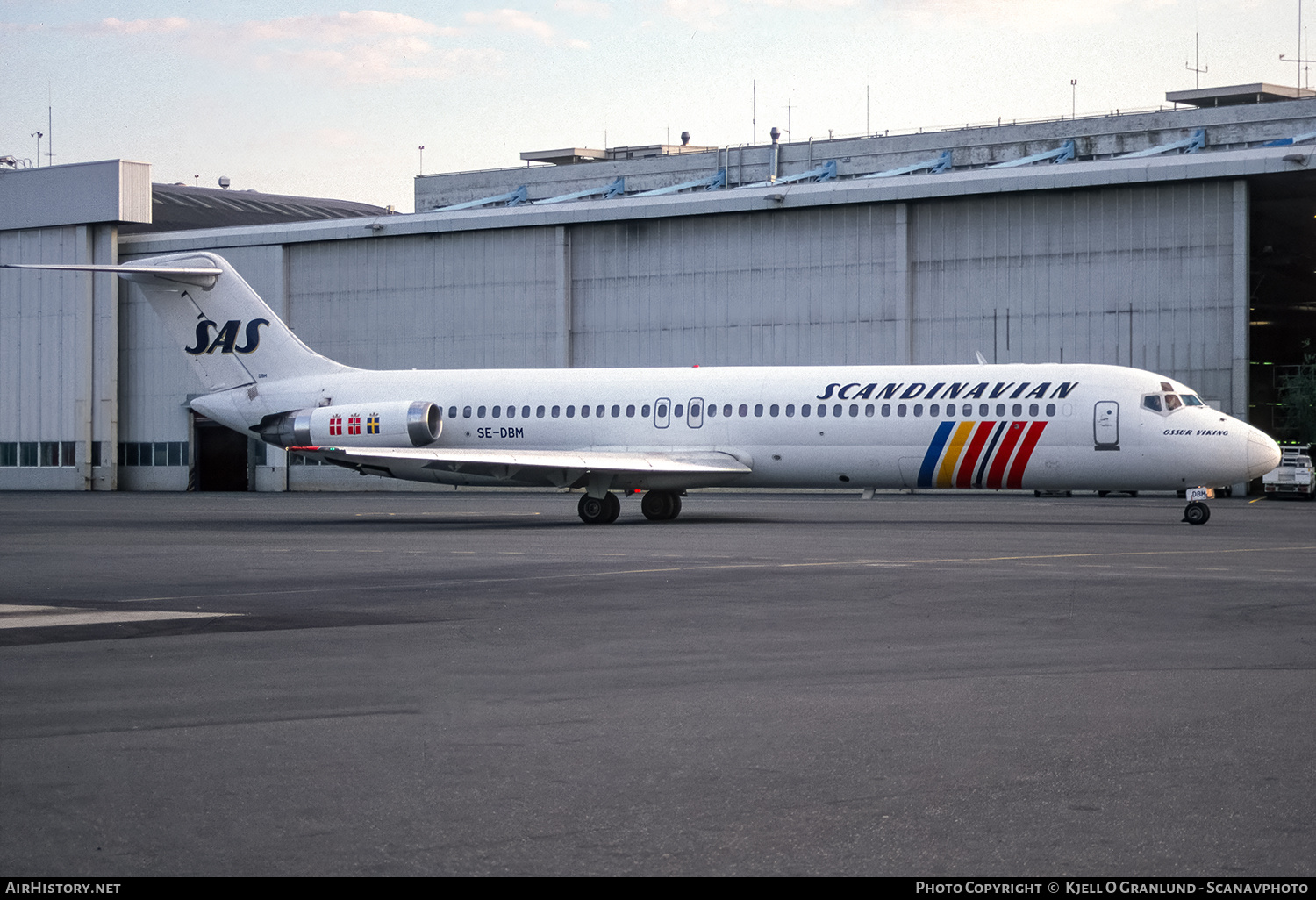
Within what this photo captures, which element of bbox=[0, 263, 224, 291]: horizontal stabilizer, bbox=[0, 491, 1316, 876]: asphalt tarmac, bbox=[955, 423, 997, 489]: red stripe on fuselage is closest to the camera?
bbox=[0, 491, 1316, 876]: asphalt tarmac

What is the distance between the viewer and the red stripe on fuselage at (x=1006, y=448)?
2858 cm

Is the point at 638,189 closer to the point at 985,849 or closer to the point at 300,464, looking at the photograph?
the point at 300,464

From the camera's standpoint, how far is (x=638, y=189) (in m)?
91.1

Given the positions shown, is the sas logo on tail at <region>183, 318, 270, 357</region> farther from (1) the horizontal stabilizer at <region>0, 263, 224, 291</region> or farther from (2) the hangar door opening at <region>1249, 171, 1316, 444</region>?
(2) the hangar door opening at <region>1249, 171, 1316, 444</region>

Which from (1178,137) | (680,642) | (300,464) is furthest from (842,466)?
(1178,137)

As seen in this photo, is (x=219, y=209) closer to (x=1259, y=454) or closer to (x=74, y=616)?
(x=1259, y=454)

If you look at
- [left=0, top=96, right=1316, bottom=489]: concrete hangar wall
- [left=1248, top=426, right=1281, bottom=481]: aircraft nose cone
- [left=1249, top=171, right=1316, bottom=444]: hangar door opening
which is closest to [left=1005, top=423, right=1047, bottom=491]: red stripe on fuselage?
[left=1248, top=426, right=1281, bottom=481]: aircraft nose cone

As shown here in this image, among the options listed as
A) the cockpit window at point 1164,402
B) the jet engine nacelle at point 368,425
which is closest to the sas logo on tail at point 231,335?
the jet engine nacelle at point 368,425

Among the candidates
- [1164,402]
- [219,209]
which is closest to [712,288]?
[1164,402]

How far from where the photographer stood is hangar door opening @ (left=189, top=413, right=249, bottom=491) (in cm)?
5969

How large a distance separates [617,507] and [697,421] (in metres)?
2.59

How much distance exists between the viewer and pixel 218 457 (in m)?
60.3

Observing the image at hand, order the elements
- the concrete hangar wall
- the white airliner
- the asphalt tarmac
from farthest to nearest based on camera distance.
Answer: the concrete hangar wall, the white airliner, the asphalt tarmac

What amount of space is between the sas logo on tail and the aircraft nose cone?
2201 centimetres
